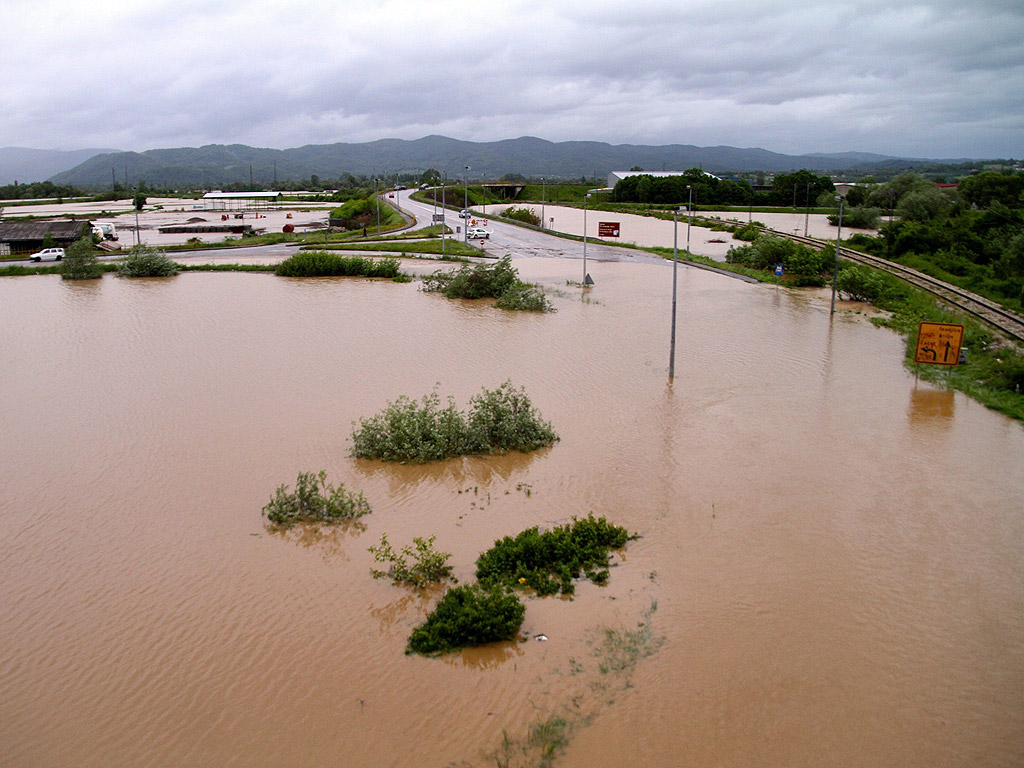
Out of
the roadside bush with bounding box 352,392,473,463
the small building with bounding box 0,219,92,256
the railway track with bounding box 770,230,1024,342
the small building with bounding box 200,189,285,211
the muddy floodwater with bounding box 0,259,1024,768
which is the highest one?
the small building with bounding box 200,189,285,211

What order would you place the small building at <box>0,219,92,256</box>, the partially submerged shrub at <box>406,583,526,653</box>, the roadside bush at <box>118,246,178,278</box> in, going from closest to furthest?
the partially submerged shrub at <box>406,583,526,653</box> → the roadside bush at <box>118,246,178,278</box> → the small building at <box>0,219,92,256</box>

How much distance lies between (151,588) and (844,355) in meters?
19.2

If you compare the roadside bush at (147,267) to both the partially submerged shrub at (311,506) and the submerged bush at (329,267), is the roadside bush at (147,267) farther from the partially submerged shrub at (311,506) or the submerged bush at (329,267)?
the partially submerged shrub at (311,506)

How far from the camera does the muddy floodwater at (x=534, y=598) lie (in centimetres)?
740

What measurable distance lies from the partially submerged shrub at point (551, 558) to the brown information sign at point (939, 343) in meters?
11.4

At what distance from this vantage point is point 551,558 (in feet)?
33.2

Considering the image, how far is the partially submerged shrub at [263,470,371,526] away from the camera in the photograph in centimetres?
1149

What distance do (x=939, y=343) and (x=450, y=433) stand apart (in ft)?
39.6

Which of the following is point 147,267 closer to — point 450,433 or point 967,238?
point 450,433

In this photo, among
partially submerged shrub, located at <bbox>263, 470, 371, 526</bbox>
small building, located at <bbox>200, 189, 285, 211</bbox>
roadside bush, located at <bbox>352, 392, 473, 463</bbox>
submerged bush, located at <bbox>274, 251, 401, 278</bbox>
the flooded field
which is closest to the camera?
partially submerged shrub, located at <bbox>263, 470, 371, 526</bbox>

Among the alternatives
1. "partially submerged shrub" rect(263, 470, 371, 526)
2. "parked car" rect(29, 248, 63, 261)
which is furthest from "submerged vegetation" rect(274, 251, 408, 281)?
"partially submerged shrub" rect(263, 470, 371, 526)

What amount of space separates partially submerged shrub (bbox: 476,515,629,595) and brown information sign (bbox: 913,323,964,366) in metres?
11.4

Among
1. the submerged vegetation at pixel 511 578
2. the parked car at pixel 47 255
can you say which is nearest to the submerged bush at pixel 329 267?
the parked car at pixel 47 255

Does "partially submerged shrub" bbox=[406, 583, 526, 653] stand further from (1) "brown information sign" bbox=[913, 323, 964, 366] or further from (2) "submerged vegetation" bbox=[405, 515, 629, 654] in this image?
(1) "brown information sign" bbox=[913, 323, 964, 366]
